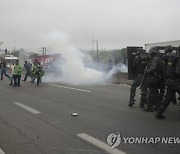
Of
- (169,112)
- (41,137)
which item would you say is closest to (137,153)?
(41,137)

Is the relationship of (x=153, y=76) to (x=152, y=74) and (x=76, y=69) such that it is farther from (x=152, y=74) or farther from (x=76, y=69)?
(x=76, y=69)

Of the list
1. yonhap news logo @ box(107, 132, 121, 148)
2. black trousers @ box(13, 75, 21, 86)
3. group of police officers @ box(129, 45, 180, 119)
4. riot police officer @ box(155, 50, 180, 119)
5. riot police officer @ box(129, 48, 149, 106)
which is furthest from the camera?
black trousers @ box(13, 75, 21, 86)

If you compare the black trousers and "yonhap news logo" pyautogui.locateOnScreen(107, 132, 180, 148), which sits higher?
the black trousers

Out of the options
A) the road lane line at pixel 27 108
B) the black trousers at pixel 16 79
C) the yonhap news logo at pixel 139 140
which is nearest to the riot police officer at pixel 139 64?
the road lane line at pixel 27 108

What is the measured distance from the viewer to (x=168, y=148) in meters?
5.71

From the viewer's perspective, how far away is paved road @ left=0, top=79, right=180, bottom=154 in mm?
5773

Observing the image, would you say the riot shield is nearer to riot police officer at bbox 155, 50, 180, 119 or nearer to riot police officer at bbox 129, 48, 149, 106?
riot police officer at bbox 129, 48, 149, 106

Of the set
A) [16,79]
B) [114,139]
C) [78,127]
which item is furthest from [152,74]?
[16,79]

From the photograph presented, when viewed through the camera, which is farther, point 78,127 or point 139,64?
point 139,64

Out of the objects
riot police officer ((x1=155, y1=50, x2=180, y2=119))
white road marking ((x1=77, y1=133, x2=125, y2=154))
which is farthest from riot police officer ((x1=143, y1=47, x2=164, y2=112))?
white road marking ((x1=77, y1=133, x2=125, y2=154))

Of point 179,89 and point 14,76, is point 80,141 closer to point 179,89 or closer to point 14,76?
point 179,89

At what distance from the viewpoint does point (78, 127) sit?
7.43 meters

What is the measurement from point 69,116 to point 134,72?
2793 millimetres

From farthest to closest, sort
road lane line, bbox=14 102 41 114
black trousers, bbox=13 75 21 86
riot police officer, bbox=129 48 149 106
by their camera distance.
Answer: black trousers, bbox=13 75 21 86 < riot police officer, bbox=129 48 149 106 < road lane line, bbox=14 102 41 114
